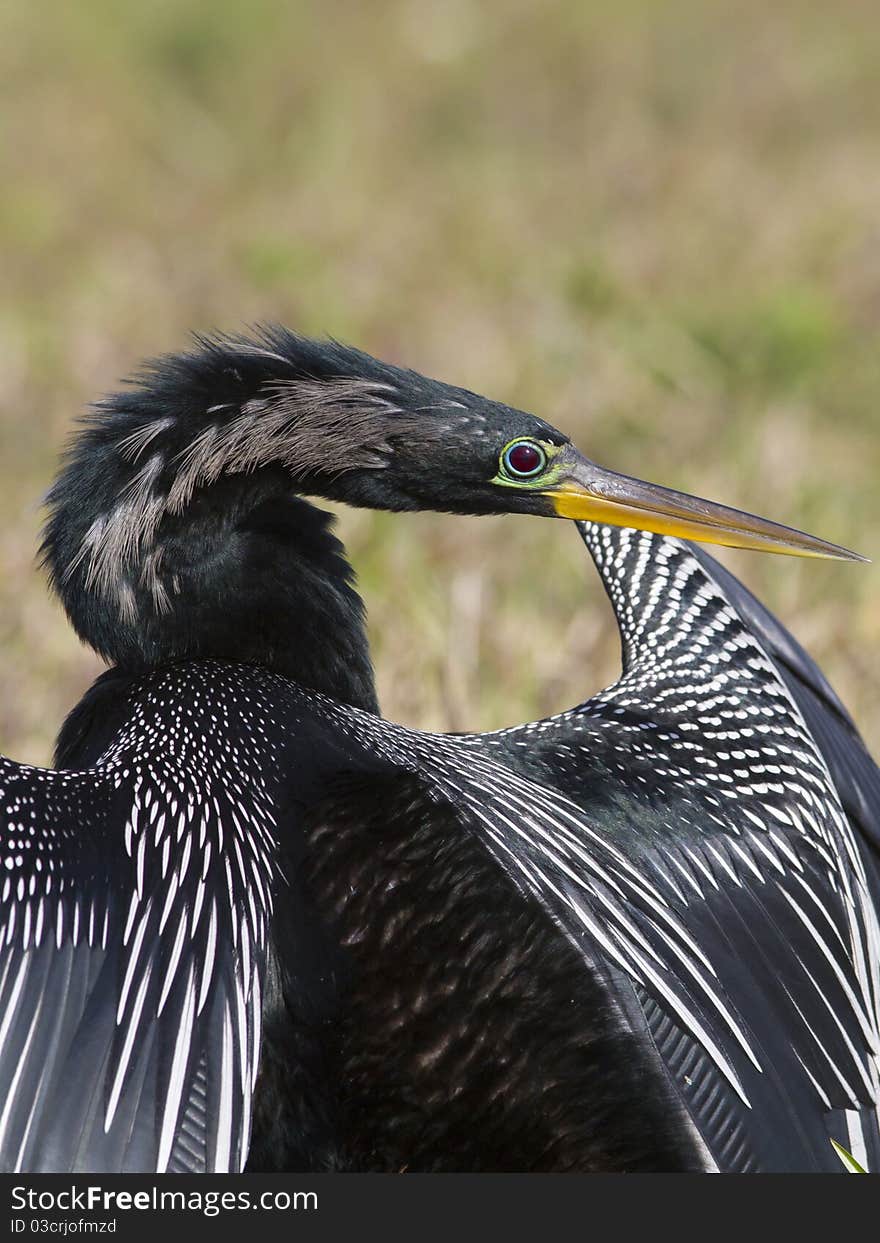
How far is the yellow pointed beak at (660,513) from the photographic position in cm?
362

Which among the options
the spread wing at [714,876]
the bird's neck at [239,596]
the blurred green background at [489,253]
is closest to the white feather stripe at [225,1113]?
the spread wing at [714,876]

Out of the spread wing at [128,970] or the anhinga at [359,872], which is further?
the anhinga at [359,872]

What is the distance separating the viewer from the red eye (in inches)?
139

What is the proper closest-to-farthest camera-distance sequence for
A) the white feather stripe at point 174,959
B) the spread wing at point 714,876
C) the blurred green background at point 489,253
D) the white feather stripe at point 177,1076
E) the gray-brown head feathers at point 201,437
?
1. the white feather stripe at point 177,1076
2. the white feather stripe at point 174,959
3. the spread wing at point 714,876
4. the gray-brown head feathers at point 201,437
5. the blurred green background at point 489,253

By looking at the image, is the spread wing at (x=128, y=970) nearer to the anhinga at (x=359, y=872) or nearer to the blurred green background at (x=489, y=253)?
the anhinga at (x=359, y=872)

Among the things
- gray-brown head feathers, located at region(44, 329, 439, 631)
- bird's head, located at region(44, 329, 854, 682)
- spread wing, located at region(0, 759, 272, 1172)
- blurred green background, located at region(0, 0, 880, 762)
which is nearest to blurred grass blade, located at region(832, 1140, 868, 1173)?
spread wing, located at region(0, 759, 272, 1172)

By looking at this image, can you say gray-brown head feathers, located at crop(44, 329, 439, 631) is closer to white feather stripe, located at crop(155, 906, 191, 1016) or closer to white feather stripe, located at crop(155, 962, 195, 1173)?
white feather stripe, located at crop(155, 906, 191, 1016)

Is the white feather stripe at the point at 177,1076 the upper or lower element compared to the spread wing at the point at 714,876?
lower

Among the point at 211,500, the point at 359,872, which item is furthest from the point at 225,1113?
the point at 211,500

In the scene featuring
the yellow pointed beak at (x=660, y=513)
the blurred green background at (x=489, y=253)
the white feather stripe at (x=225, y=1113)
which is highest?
the blurred green background at (x=489, y=253)

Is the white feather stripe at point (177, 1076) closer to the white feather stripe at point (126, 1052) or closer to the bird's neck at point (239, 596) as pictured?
the white feather stripe at point (126, 1052)

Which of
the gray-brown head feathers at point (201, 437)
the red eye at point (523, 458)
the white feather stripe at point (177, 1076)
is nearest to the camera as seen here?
the white feather stripe at point (177, 1076)

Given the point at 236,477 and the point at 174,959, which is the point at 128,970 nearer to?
the point at 174,959

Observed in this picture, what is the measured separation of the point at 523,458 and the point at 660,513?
0.31 meters
